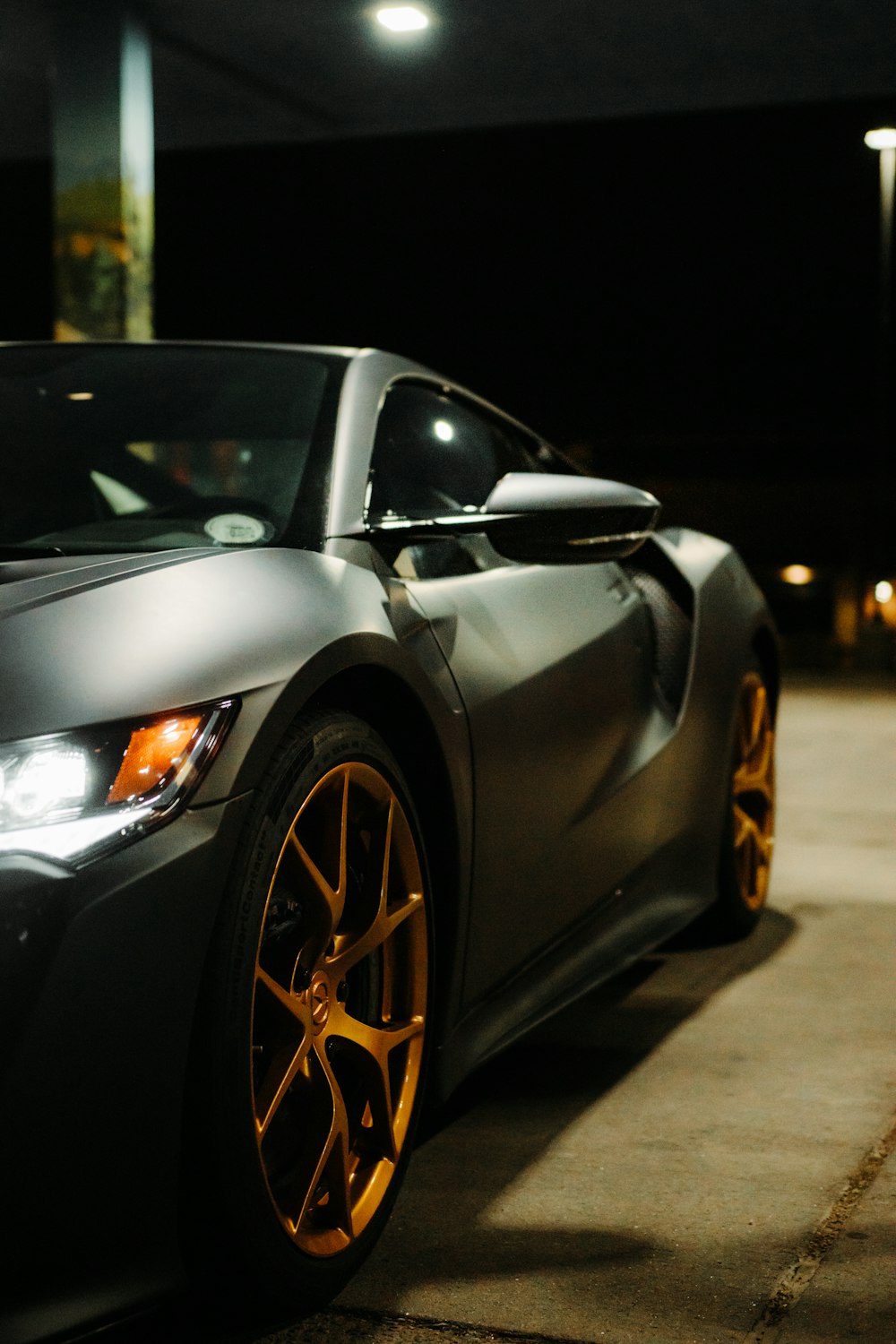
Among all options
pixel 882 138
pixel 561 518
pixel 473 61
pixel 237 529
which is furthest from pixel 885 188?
pixel 237 529

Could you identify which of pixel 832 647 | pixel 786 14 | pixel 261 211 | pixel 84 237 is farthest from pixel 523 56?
pixel 261 211

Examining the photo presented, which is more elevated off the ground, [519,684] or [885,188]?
[885,188]

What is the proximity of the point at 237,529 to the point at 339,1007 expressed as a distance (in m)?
0.86

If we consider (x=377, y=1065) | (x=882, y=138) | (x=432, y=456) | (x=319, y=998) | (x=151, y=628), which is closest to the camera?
(x=151, y=628)

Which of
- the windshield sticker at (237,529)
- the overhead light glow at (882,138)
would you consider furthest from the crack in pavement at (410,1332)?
the overhead light glow at (882,138)

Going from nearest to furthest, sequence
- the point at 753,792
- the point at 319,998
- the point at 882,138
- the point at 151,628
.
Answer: the point at 151,628 < the point at 319,998 < the point at 753,792 < the point at 882,138

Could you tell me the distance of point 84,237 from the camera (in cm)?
1014

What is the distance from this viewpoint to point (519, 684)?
272cm

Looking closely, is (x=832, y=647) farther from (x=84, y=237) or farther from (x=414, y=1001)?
(x=414, y=1001)

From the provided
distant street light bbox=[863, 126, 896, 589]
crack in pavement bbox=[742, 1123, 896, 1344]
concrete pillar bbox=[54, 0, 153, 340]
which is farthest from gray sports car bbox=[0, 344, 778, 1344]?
distant street light bbox=[863, 126, 896, 589]

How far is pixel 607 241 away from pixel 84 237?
1079 inches

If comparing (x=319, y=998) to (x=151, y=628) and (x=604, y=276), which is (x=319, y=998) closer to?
(x=151, y=628)

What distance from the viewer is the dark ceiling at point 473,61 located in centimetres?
1004

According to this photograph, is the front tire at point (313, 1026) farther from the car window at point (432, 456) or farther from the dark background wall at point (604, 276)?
the dark background wall at point (604, 276)
